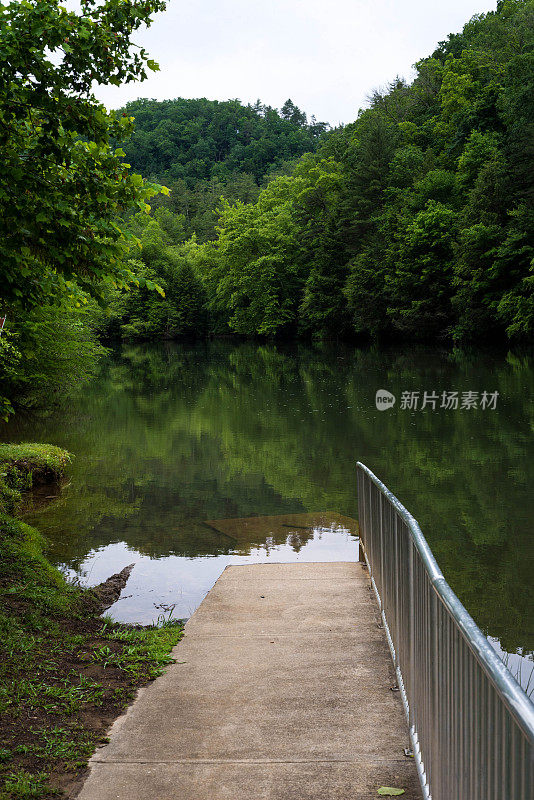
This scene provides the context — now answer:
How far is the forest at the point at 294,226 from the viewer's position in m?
6.11

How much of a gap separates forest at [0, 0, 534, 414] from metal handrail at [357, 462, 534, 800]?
3526mm

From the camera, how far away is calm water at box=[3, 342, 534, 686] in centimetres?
937

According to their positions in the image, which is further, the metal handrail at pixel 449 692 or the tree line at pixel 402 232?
the tree line at pixel 402 232

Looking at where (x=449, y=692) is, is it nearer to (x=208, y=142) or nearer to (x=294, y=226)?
(x=294, y=226)

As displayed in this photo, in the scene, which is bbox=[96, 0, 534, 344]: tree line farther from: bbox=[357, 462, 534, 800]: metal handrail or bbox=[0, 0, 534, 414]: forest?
bbox=[357, 462, 534, 800]: metal handrail

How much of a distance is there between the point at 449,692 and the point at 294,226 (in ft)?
256

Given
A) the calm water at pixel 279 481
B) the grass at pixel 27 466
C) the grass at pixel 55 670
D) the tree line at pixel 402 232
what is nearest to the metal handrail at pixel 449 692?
the grass at pixel 55 670

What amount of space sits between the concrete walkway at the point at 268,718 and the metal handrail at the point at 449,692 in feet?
0.77

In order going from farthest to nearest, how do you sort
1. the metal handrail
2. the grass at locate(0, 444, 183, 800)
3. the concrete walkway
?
the grass at locate(0, 444, 183, 800), the concrete walkway, the metal handrail

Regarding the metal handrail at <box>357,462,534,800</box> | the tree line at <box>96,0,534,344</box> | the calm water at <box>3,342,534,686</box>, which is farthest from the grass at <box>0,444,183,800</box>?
the tree line at <box>96,0,534,344</box>

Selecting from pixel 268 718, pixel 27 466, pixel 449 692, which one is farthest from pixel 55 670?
pixel 27 466

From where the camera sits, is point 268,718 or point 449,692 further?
point 268,718

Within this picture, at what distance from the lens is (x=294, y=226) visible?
257 ft

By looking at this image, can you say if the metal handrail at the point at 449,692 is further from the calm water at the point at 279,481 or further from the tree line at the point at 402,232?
the tree line at the point at 402,232
